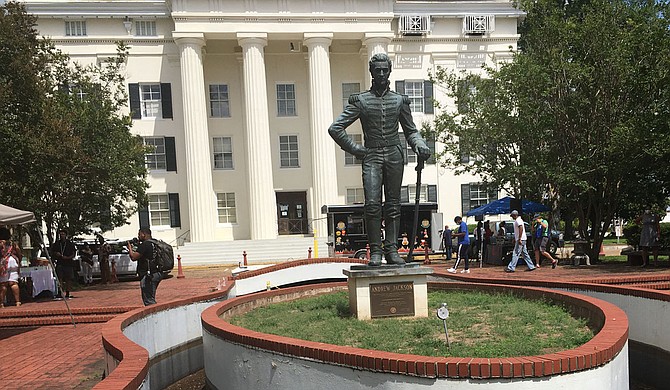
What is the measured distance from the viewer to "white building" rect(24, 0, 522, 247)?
29938 millimetres

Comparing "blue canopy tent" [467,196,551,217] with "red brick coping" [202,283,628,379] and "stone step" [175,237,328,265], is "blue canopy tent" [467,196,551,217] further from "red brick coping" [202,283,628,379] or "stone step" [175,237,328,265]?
"red brick coping" [202,283,628,379]

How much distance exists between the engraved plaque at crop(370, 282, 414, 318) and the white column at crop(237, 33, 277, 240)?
23292 millimetres

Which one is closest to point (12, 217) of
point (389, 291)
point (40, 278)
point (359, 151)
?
point (40, 278)

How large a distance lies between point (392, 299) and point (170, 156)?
2622cm

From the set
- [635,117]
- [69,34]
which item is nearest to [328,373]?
[635,117]

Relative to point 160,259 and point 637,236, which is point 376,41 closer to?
point 637,236

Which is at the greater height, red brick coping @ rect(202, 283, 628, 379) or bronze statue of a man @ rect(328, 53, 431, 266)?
bronze statue of a man @ rect(328, 53, 431, 266)

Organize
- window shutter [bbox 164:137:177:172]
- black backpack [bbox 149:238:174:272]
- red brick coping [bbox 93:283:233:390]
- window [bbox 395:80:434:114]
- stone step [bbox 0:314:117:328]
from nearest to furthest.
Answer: red brick coping [bbox 93:283:233:390]
black backpack [bbox 149:238:174:272]
stone step [bbox 0:314:117:328]
window shutter [bbox 164:137:177:172]
window [bbox 395:80:434:114]

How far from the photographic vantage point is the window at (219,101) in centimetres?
3209

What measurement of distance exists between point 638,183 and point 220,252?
19.5m

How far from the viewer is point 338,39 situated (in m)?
32.0

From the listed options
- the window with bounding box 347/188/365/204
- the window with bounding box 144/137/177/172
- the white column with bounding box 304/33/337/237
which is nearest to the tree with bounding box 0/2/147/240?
the window with bounding box 144/137/177/172

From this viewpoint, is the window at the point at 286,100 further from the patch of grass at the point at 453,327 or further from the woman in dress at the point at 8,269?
the patch of grass at the point at 453,327

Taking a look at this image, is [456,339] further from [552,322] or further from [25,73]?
[25,73]
